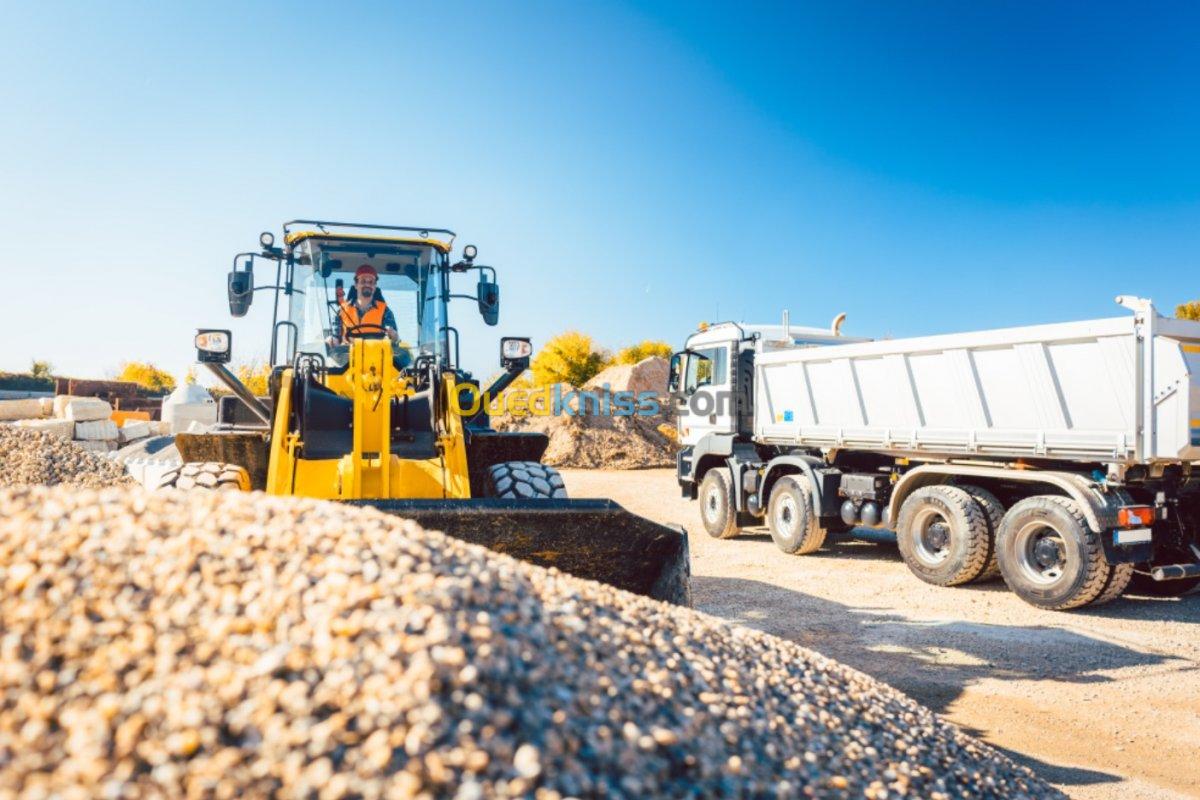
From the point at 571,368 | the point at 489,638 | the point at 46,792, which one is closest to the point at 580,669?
the point at 489,638

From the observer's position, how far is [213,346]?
5.59m

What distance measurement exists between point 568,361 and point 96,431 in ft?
43.8

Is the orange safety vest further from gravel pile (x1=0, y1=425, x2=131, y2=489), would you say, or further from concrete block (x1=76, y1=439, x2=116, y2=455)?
concrete block (x1=76, y1=439, x2=116, y2=455)

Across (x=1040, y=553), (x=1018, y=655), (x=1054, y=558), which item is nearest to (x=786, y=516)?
(x=1040, y=553)

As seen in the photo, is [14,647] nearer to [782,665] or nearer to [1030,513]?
[782,665]

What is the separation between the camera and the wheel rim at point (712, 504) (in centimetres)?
1198

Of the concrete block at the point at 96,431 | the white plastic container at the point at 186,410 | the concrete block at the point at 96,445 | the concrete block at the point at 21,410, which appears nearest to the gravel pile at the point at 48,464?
the concrete block at the point at 96,445

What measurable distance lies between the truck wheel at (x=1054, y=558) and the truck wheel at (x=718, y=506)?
427 cm

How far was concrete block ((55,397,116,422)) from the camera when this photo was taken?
1636 centimetres

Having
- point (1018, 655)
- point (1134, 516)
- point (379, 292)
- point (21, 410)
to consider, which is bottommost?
point (1018, 655)

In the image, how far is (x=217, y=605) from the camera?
7.07 ft

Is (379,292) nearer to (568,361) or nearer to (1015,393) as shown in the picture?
(1015,393)

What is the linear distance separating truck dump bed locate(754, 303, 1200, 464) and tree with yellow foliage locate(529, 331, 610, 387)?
1555cm

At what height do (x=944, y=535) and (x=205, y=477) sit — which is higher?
(x=205, y=477)
